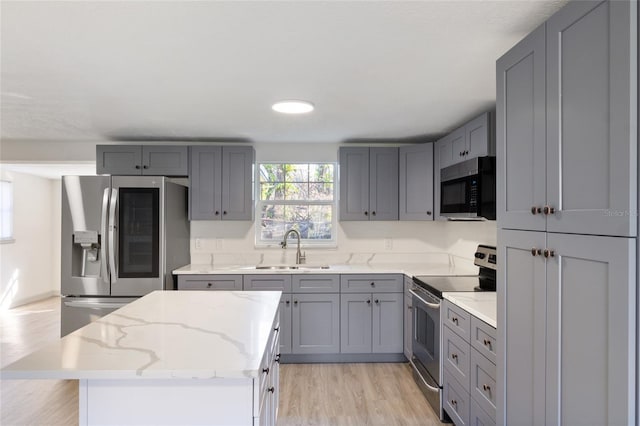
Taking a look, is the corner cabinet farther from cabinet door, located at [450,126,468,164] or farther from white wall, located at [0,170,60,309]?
white wall, located at [0,170,60,309]

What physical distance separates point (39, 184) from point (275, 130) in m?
5.37

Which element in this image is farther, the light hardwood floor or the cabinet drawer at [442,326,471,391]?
the light hardwood floor

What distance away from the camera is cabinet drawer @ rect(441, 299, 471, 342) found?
214cm

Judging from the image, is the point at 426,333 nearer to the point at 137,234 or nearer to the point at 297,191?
the point at 297,191

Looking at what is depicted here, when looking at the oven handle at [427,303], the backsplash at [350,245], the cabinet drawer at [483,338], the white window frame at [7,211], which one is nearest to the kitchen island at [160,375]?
the cabinet drawer at [483,338]

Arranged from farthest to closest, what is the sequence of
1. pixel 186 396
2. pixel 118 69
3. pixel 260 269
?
pixel 260 269 → pixel 118 69 → pixel 186 396

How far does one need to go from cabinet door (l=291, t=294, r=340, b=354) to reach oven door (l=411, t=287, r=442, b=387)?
736 mm

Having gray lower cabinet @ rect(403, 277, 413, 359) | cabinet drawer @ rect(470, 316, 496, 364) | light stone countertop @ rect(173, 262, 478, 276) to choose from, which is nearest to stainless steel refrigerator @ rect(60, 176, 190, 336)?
light stone countertop @ rect(173, 262, 478, 276)

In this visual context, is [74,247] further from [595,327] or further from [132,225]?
[595,327]

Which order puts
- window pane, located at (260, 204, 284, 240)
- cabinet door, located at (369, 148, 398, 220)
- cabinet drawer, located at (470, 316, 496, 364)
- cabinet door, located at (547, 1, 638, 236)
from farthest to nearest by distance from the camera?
1. window pane, located at (260, 204, 284, 240)
2. cabinet door, located at (369, 148, 398, 220)
3. cabinet drawer, located at (470, 316, 496, 364)
4. cabinet door, located at (547, 1, 638, 236)

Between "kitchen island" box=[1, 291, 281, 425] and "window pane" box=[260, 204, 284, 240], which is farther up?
"window pane" box=[260, 204, 284, 240]

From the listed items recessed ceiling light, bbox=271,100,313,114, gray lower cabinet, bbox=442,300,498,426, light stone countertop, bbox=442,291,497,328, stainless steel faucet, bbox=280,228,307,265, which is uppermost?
recessed ceiling light, bbox=271,100,313,114

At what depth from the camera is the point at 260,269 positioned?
355 cm

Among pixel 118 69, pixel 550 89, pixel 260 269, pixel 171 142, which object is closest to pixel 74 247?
pixel 171 142
